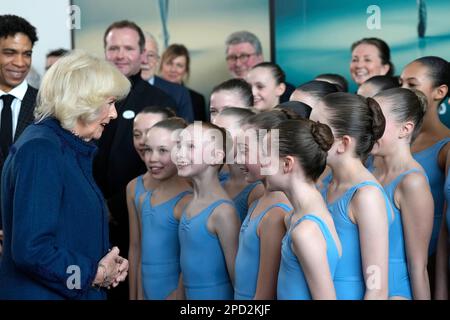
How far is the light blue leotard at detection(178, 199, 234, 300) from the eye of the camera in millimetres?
2539

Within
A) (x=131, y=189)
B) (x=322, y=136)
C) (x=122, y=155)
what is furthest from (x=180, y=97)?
(x=322, y=136)

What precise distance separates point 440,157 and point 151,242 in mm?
1131

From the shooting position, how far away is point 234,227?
2.50m

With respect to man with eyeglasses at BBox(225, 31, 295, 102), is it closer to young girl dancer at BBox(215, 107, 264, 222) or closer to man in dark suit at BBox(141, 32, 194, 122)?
man in dark suit at BBox(141, 32, 194, 122)

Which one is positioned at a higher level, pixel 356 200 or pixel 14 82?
pixel 14 82

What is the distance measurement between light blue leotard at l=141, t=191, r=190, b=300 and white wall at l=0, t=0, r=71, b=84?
2767mm

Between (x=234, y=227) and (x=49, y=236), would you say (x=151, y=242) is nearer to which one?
(x=234, y=227)

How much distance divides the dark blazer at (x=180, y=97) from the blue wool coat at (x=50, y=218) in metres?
1.98

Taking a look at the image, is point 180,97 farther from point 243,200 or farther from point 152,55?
point 243,200

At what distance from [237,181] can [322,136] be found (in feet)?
2.73

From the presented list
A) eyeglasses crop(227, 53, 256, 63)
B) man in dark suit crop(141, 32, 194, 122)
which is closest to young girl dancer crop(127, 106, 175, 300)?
man in dark suit crop(141, 32, 194, 122)

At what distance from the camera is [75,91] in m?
1.91

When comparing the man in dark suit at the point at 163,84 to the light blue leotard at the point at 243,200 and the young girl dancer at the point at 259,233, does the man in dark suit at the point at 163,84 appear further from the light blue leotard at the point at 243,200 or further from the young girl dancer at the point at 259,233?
the young girl dancer at the point at 259,233

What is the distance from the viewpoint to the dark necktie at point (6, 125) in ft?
9.57
